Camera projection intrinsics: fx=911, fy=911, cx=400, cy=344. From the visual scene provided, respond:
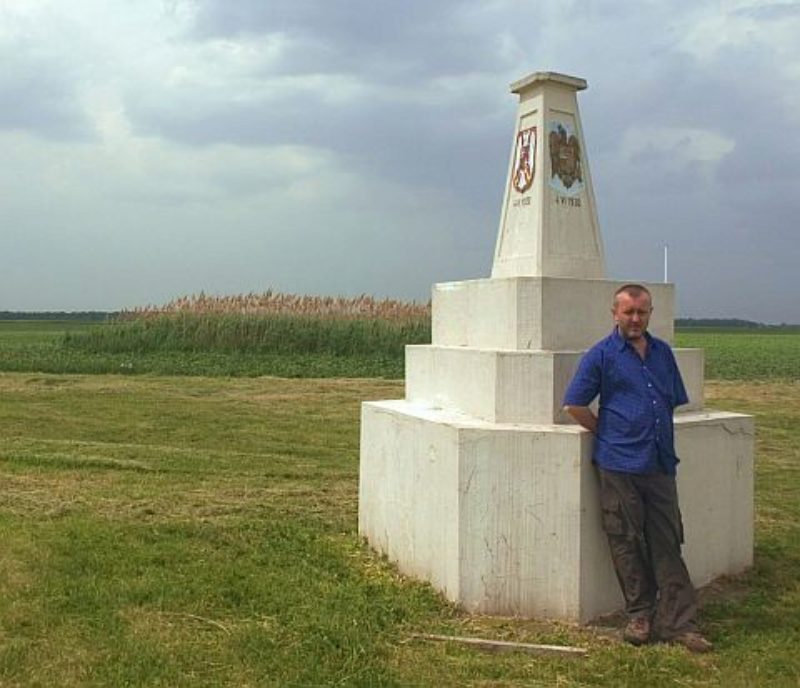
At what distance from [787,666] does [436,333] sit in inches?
116

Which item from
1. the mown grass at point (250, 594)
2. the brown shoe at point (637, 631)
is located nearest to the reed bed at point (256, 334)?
the mown grass at point (250, 594)

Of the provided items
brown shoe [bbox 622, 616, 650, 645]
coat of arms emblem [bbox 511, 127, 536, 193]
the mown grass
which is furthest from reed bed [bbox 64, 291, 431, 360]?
brown shoe [bbox 622, 616, 650, 645]

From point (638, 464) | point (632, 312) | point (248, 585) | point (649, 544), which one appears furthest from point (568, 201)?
point (248, 585)

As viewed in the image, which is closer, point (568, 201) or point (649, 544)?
point (649, 544)

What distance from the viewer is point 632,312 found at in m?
4.45

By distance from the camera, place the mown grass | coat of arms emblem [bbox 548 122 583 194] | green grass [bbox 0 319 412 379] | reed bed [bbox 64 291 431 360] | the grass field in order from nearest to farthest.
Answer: the mown grass < coat of arms emblem [bbox 548 122 583 194] < green grass [bbox 0 319 412 379] < the grass field < reed bed [bbox 64 291 431 360]

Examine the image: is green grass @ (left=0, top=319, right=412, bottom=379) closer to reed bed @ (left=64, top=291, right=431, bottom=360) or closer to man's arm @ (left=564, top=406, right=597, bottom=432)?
reed bed @ (left=64, top=291, right=431, bottom=360)

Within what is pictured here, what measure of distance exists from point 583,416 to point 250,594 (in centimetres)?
203

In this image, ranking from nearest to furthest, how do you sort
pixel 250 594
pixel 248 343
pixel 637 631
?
1. pixel 637 631
2. pixel 250 594
3. pixel 248 343

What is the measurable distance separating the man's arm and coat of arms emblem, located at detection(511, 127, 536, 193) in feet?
5.71

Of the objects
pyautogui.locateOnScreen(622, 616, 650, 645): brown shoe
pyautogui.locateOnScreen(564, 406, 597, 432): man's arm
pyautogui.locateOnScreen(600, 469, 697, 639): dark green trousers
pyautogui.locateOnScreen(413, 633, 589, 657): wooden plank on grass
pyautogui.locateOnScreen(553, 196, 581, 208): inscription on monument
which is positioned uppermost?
pyautogui.locateOnScreen(553, 196, 581, 208): inscription on monument

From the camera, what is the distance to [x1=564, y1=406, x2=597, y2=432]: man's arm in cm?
452

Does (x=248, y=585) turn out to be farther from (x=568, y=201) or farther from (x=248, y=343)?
(x=248, y=343)

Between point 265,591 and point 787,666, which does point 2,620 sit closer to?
point 265,591
